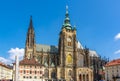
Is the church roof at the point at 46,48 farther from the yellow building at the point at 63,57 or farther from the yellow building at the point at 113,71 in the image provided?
the yellow building at the point at 113,71

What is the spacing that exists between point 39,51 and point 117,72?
5115cm

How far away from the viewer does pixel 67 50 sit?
148 m

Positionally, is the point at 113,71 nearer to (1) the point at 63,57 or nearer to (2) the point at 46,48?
(1) the point at 63,57

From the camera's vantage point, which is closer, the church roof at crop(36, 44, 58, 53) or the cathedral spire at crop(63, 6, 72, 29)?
the church roof at crop(36, 44, 58, 53)

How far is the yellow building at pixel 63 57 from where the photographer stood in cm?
14221

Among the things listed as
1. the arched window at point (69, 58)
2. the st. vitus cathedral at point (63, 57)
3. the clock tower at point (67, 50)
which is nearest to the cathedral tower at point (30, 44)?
the st. vitus cathedral at point (63, 57)

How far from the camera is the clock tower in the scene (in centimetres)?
14350

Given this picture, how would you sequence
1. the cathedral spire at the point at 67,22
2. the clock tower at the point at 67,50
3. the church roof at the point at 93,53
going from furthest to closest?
1. the church roof at the point at 93,53
2. the cathedral spire at the point at 67,22
3. the clock tower at the point at 67,50

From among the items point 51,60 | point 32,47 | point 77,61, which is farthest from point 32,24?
point 77,61

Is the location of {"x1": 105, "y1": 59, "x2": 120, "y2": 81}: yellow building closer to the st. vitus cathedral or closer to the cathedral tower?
the st. vitus cathedral

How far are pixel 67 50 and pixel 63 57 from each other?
5263 millimetres

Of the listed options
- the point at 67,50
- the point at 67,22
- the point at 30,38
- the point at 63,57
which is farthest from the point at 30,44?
the point at 67,22

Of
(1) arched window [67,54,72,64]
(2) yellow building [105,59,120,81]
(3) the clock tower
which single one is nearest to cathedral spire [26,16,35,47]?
(3) the clock tower

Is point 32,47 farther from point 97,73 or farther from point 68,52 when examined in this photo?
point 97,73
